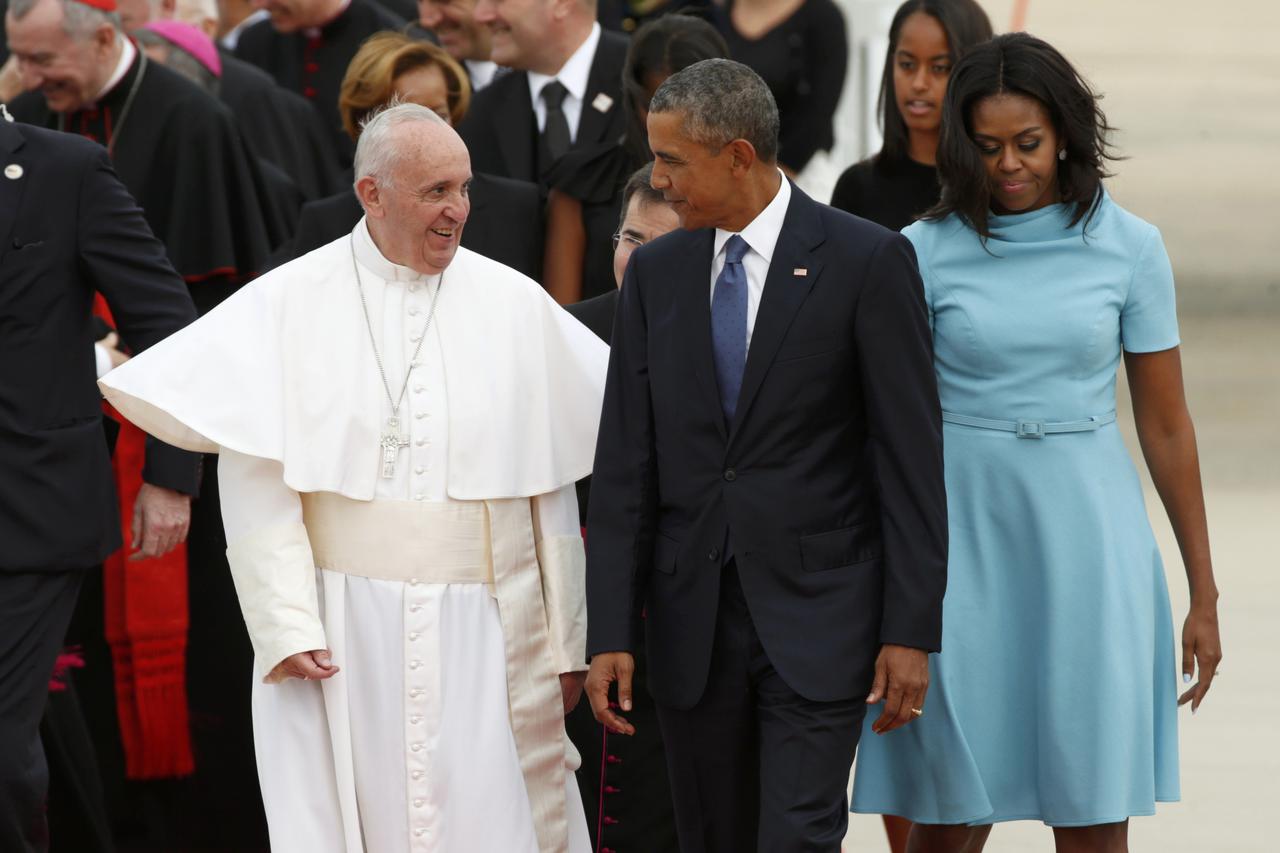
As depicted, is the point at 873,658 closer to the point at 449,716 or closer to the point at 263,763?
the point at 449,716

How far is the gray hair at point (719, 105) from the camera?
401 centimetres

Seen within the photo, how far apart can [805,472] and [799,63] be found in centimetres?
302

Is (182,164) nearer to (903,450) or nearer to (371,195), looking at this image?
(371,195)

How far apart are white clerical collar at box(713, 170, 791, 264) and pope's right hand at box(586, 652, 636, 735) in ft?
2.61

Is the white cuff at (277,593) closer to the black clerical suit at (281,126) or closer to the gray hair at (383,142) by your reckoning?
the gray hair at (383,142)

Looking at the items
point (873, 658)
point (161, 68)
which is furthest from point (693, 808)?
point (161, 68)

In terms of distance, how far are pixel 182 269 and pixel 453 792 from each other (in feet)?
8.57

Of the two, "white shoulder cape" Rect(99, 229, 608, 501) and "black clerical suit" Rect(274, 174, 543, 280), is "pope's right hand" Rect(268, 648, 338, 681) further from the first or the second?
"black clerical suit" Rect(274, 174, 543, 280)

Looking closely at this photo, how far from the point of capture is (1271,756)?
256 inches

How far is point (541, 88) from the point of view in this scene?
6594 mm

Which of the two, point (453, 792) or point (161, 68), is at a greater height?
point (161, 68)

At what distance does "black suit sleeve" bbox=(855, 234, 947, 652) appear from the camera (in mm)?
4000

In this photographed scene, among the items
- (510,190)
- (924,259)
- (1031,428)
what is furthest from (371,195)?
(510,190)

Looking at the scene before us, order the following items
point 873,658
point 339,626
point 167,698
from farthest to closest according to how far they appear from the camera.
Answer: point 167,698
point 339,626
point 873,658
